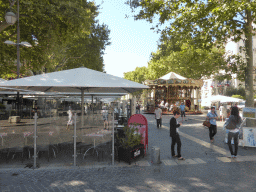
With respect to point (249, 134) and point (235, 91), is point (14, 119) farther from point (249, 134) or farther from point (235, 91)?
point (235, 91)

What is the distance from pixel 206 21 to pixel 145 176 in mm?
7065

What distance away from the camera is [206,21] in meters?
9.01

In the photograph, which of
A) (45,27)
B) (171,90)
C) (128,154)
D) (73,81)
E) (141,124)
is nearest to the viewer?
(128,154)

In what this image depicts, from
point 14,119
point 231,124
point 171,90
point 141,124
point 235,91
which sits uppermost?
point 235,91

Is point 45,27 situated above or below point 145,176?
above

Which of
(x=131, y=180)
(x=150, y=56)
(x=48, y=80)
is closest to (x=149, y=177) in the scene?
(x=131, y=180)

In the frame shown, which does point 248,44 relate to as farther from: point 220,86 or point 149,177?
point 220,86

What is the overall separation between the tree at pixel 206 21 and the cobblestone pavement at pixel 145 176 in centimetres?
464

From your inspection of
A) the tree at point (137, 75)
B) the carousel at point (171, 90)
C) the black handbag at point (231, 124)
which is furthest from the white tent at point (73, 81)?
the tree at point (137, 75)

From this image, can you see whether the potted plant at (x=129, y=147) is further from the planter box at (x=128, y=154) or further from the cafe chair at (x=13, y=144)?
the cafe chair at (x=13, y=144)

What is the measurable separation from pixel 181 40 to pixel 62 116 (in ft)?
22.0

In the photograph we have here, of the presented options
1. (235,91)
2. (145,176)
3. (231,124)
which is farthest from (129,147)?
(235,91)

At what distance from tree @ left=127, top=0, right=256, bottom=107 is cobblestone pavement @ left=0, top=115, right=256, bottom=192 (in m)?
4.64

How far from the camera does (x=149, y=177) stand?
16.7 ft
